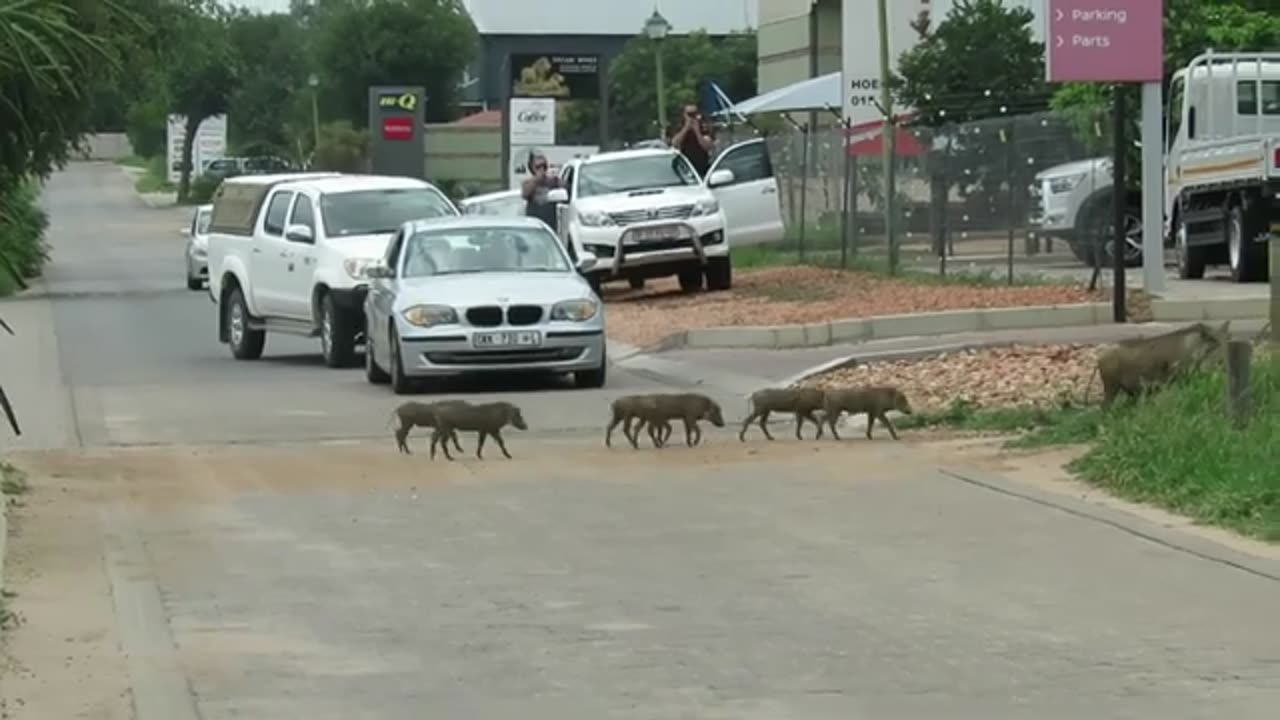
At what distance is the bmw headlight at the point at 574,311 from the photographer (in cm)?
2041

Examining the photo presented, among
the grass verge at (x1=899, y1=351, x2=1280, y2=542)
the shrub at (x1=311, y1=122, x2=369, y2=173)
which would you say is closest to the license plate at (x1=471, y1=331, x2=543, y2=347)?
the grass verge at (x1=899, y1=351, x2=1280, y2=542)

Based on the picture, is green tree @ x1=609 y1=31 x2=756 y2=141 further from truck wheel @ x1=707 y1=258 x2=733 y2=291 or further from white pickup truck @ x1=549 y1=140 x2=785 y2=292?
truck wheel @ x1=707 y1=258 x2=733 y2=291

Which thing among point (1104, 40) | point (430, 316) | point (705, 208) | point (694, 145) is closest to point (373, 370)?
point (430, 316)

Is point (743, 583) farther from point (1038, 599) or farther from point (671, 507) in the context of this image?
point (671, 507)

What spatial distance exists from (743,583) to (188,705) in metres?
3.08

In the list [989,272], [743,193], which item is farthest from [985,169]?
[743,193]

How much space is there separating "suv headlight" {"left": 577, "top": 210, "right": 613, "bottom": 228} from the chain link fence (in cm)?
376

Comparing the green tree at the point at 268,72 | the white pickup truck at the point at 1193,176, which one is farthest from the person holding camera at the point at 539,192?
the green tree at the point at 268,72

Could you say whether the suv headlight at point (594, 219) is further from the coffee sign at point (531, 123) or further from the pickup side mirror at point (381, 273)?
the coffee sign at point (531, 123)

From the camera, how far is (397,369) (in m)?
20.6

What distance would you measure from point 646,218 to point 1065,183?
5.07m

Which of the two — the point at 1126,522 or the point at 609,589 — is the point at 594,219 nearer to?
the point at 1126,522

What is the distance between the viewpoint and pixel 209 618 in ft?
32.4

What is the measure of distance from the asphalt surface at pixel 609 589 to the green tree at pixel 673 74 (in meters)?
56.0
